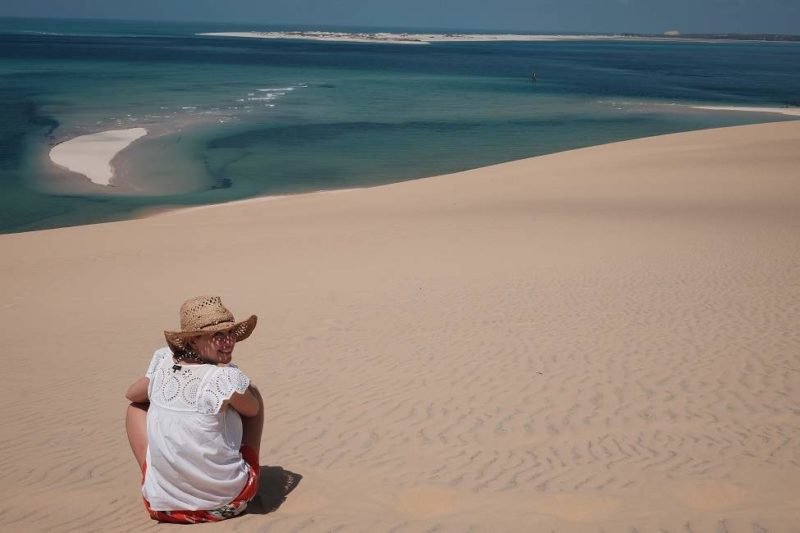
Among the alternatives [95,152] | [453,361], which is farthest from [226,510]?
[95,152]

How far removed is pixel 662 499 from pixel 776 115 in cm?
4292

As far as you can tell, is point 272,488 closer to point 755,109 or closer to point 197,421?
point 197,421

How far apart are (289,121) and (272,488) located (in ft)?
112

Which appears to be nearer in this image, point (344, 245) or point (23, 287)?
point (23, 287)

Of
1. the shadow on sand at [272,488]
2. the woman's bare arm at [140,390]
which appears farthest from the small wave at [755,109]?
the woman's bare arm at [140,390]

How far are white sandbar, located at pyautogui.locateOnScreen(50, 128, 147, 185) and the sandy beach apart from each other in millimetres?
9109

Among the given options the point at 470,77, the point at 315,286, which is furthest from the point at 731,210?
the point at 470,77

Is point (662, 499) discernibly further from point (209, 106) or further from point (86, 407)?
point (209, 106)

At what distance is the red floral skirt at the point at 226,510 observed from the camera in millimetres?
4477

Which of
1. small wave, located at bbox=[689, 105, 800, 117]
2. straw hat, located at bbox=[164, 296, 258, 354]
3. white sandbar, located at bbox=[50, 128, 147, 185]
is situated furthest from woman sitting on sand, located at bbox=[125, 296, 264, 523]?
small wave, located at bbox=[689, 105, 800, 117]

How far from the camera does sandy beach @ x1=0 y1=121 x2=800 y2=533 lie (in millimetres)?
4914

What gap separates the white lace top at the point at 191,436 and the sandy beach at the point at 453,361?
0.87ft

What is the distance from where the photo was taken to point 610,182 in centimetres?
2103

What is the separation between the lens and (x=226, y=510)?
14.8 ft
